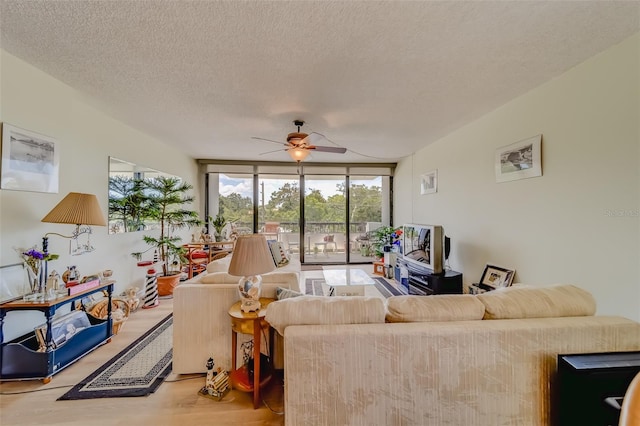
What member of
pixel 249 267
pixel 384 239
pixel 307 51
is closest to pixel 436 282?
pixel 384 239

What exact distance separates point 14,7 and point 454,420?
3.24 metres

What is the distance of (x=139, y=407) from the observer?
5.15 ft

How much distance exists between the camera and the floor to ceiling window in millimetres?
5598

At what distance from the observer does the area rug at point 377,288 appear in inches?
149

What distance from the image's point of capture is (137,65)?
1.92 meters

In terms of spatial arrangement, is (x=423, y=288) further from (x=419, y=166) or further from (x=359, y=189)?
(x=359, y=189)

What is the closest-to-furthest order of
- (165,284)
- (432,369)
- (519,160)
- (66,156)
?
(432,369) < (66,156) < (519,160) < (165,284)

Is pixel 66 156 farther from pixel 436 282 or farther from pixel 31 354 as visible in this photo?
pixel 436 282

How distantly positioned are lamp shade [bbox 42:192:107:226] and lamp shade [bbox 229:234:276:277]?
4.71 feet

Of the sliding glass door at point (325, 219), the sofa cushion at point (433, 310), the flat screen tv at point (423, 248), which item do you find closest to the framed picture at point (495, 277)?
the flat screen tv at point (423, 248)

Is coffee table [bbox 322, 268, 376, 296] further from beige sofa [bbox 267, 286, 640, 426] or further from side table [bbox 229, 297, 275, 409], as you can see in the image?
beige sofa [bbox 267, 286, 640, 426]

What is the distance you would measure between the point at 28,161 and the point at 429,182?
4.92 meters

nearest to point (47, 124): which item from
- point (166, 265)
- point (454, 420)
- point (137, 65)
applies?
point (137, 65)

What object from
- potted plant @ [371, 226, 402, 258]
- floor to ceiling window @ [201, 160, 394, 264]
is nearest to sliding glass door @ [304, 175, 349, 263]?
floor to ceiling window @ [201, 160, 394, 264]
